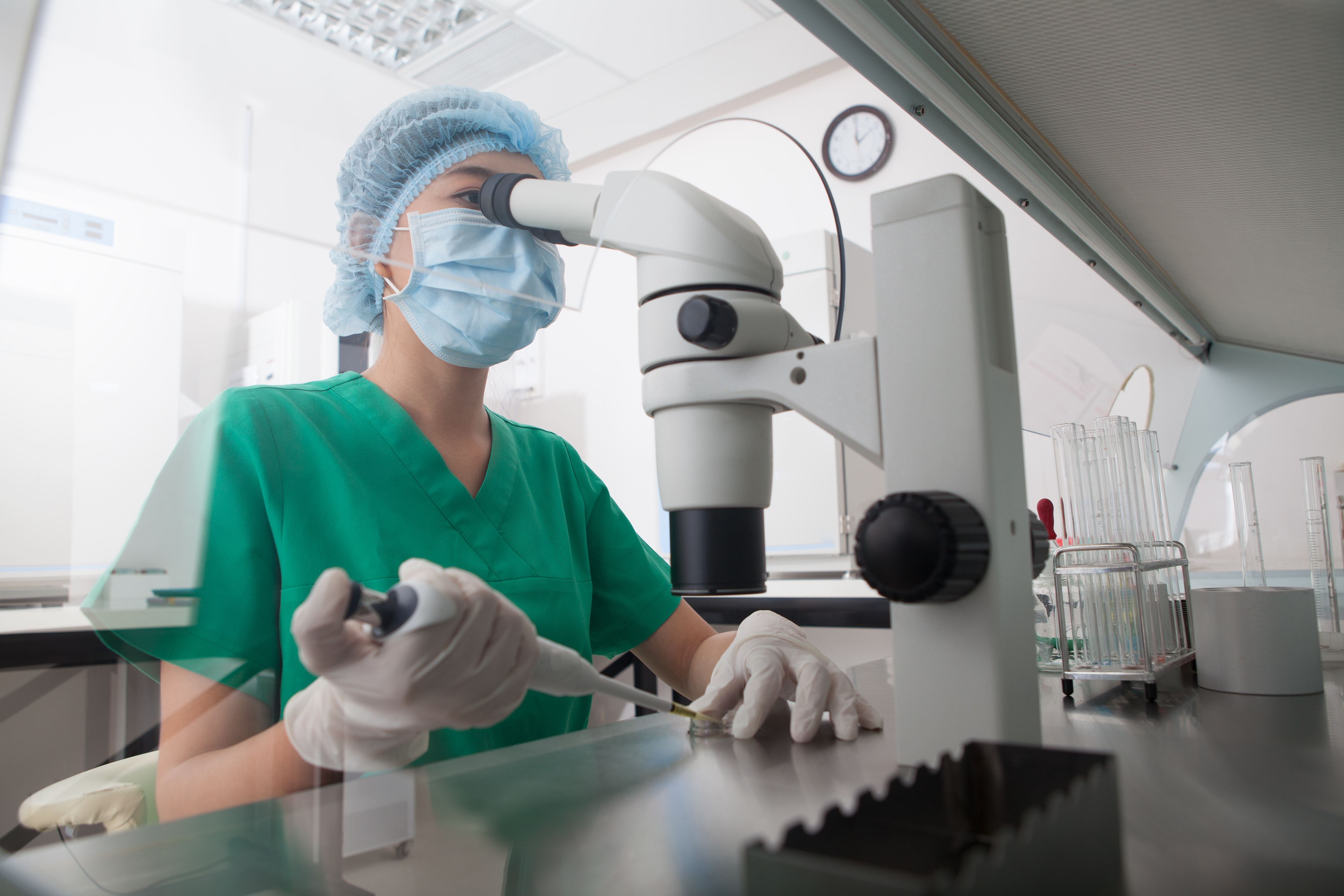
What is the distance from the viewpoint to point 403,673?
15.3 inches

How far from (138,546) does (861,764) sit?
0.52 meters

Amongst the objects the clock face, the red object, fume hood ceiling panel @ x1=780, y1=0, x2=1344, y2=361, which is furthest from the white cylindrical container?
the clock face

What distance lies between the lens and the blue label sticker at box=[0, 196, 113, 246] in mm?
499

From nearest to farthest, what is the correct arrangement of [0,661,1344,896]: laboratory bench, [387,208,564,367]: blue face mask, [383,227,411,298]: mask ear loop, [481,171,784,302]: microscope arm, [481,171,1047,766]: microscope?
[0,661,1344,896]: laboratory bench → [481,171,1047,766]: microscope → [481,171,784,302]: microscope arm → [387,208,564,367]: blue face mask → [383,227,411,298]: mask ear loop

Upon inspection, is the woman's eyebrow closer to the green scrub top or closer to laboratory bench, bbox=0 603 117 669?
the green scrub top

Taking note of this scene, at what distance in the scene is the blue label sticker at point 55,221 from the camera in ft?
1.64

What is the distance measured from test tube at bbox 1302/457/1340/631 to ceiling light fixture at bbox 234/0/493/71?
1458 millimetres

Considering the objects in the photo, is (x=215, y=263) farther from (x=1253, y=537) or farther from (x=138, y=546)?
(x=1253, y=537)

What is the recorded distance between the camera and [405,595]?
14.6 inches

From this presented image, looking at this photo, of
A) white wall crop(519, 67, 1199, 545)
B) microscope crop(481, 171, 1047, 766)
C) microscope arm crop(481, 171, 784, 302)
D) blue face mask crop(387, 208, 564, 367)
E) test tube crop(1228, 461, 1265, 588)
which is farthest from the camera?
test tube crop(1228, 461, 1265, 588)

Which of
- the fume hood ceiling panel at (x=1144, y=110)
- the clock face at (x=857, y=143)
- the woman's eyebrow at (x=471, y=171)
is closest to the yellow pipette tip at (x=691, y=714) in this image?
the fume hood ceiling panel at (x=1144, y=110)

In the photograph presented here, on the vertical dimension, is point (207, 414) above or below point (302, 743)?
above

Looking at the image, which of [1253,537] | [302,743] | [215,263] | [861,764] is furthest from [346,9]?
[1253,537]

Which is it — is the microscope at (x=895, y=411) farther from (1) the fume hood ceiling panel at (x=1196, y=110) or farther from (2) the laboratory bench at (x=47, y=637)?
(2) the laboratory bench at (x=47, y=637)
